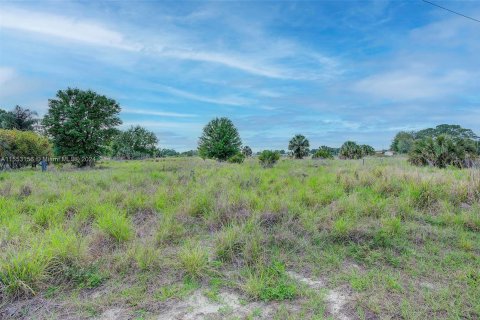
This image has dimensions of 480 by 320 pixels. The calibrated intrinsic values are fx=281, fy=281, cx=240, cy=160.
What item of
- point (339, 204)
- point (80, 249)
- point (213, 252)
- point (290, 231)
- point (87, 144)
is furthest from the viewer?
point (87, 144)

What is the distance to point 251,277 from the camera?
313cm

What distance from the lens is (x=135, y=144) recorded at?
6969cm

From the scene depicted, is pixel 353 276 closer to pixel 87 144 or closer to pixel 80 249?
pixel 80 249

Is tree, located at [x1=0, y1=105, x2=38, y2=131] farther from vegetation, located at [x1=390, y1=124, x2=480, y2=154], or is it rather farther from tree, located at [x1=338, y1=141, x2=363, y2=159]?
vegetation, located at [x1=390, y1=124, x2=480, y2=154]

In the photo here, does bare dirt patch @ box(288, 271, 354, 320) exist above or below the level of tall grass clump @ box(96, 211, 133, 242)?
below

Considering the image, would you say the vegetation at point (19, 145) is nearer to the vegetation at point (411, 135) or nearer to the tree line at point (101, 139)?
the tree line at point (101, 139)

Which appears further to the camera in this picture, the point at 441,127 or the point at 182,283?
the point at 441,127

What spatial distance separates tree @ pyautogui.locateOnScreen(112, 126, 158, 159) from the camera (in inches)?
2628

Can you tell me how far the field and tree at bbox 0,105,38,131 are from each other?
2159 inches

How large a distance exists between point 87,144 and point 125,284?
2836cm

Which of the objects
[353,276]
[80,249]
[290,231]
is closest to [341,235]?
[290,231]

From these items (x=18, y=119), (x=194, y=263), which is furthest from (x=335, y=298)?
(x=18, y=119)

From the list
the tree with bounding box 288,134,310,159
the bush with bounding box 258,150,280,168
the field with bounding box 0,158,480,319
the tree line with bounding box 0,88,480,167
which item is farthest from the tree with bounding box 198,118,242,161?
the field with bounding box 0,158,480,319

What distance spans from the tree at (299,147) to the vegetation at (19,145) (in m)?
32.6
